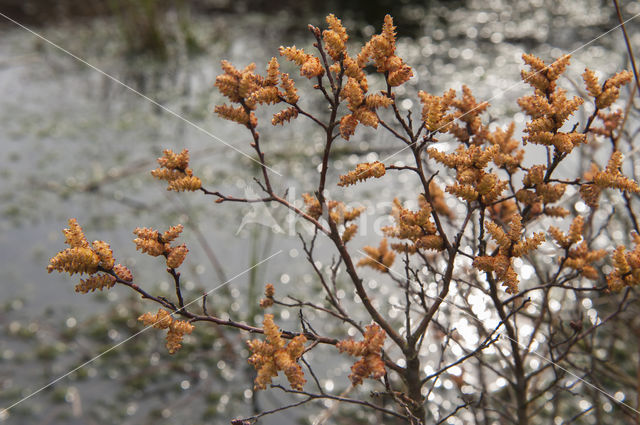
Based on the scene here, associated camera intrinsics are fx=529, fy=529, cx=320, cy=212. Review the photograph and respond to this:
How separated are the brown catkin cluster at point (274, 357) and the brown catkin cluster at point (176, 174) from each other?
0.84ft

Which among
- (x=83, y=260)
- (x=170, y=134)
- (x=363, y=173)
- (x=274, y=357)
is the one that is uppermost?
(x=170, y=134)

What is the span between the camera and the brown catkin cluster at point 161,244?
80 cm

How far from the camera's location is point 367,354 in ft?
2.59

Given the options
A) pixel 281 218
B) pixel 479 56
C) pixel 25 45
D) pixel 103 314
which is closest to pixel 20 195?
pixel 103 314

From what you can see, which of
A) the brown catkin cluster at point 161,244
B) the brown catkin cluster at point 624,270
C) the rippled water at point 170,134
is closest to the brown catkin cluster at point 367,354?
the brown catkin cluster at point 161,244

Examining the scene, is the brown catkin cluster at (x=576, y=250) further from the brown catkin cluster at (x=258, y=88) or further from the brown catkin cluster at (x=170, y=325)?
the brown catkin cluster at (x=170, y=325)

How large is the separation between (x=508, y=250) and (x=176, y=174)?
0.55 m

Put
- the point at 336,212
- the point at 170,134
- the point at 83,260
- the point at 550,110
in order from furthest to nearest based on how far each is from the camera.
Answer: the point at 170,134
the point at 336,212
the point at 550,110
the point at 83,260

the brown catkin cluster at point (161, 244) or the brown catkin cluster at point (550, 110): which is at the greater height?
the brown catkin cluster at point (550, 110)

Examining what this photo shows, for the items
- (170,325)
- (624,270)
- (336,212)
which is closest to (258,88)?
(336,212)

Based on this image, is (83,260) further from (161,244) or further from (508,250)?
(508,250)

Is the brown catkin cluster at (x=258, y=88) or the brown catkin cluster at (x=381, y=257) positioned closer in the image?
the brown catkin cluster at (x=258, y=88)

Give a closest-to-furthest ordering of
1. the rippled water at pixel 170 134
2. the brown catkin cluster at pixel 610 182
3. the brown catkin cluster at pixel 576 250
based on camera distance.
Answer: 1. the brown catkin cluster at pixel 610 182
2. the brown catkin cluster at pixel 576 250
3. the rippled water at pixel 170 134

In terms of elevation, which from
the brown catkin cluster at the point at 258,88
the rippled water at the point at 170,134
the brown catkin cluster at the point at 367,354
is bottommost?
the brown catkin cluster at the point at 367,354
